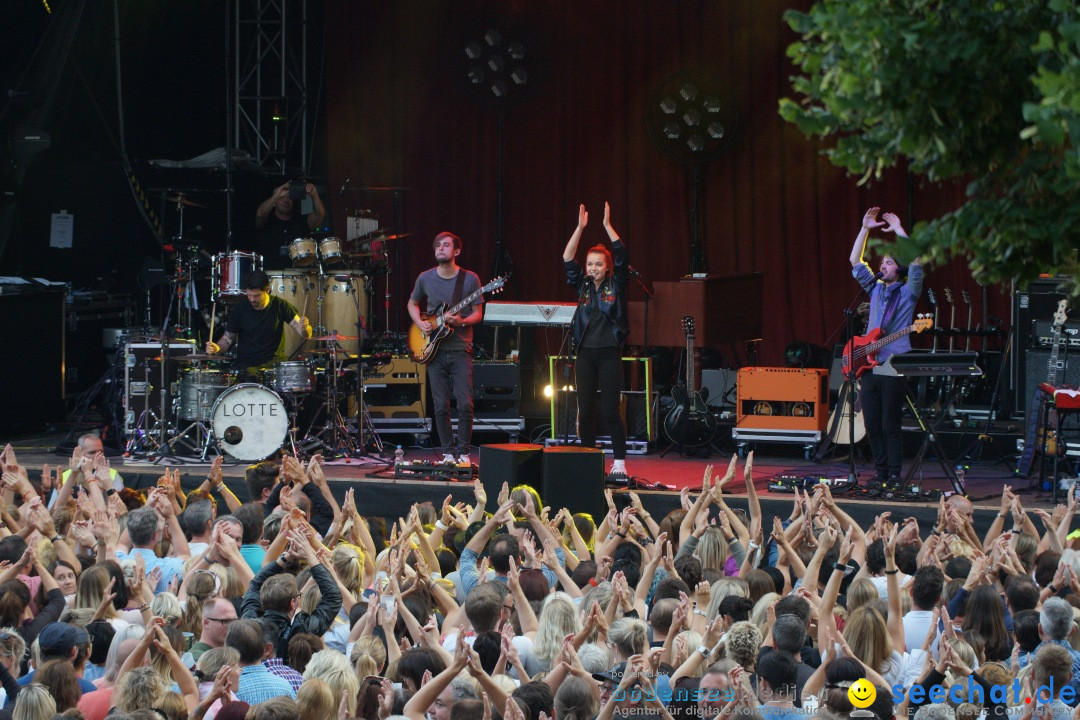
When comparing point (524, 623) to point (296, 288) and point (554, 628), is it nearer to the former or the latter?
point (554, 628)

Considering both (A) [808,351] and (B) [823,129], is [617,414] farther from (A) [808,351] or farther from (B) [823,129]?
(B) [823,129]

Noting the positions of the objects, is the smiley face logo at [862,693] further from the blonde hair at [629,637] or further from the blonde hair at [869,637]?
the blonde hair at [629,637]

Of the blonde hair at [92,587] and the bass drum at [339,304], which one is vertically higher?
the bass drum at [339,304]

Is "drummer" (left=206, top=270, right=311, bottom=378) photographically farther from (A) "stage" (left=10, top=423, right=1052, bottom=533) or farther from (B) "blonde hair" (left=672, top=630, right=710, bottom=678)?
(B) "blonde hair" (left=672, top=630, right=710, bottom=678)

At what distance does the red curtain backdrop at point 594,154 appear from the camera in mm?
15227

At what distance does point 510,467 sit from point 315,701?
5.41 metres

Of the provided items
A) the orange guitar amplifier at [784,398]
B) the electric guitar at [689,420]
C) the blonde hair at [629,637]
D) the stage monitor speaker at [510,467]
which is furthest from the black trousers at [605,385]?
the blonde hair at [629,637]

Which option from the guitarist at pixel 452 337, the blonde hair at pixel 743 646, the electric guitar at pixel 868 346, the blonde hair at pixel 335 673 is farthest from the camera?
the guitarist at pixel 452 337

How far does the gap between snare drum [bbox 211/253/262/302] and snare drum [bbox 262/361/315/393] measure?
42.4 inches

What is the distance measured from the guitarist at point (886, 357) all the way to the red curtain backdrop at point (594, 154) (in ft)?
13.2

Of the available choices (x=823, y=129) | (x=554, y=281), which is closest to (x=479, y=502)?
(x=823, y=129)

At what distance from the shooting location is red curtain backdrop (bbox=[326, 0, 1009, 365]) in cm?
1523

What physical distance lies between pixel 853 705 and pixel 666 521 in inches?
148

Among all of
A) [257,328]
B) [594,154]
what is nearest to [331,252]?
[257,328]
